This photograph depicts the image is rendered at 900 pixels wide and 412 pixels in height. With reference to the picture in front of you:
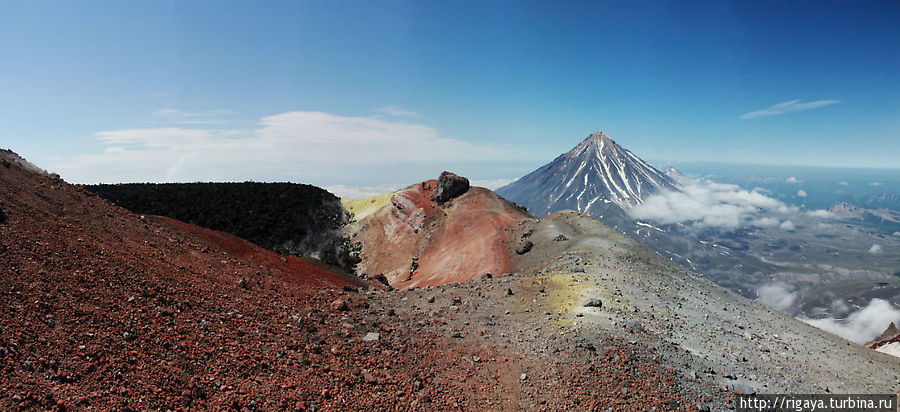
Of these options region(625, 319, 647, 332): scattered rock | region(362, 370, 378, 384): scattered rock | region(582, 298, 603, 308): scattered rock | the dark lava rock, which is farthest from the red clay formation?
region(362, 370, 378, 384): scattered rock

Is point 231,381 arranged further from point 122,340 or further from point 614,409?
point 614,409

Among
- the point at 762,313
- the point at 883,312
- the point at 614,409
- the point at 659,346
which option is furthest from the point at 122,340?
the point at 883,312

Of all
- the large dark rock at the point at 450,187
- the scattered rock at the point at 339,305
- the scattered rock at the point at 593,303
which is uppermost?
the large dark rock at the point at 450,187

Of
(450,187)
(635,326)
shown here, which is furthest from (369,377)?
(450,187)

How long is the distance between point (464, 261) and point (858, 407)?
74.0 ft

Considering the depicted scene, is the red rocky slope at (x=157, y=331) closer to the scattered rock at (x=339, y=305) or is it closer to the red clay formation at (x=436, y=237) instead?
the scattered rock at (x=339, y=305)

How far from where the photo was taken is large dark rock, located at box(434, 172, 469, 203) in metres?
41.8

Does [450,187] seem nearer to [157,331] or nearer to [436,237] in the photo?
[436,237]

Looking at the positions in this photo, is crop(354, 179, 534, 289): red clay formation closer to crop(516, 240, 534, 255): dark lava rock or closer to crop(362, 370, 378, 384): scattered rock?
crop(516, 240, 534, 255): dark lava rock

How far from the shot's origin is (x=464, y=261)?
2978 centimetres

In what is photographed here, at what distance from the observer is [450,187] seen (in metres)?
41.8

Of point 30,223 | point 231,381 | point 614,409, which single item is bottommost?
point 614,409

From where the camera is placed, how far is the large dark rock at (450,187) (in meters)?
41.8

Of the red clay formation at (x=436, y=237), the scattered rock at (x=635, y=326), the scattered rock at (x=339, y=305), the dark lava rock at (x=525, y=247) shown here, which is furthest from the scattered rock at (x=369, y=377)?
the dark lava rock at (x=525, y=247)
